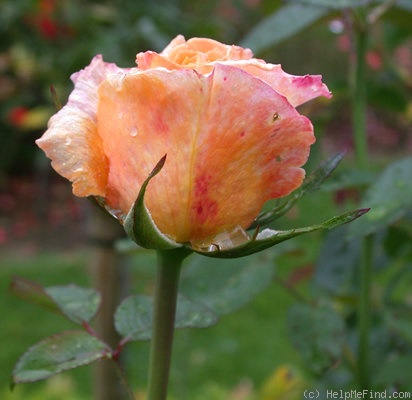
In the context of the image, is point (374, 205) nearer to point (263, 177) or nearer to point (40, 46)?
point (263, 177)

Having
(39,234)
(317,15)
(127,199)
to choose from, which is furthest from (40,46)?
(39,234)

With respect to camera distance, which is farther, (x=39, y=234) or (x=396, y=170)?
(x=39, y=234)

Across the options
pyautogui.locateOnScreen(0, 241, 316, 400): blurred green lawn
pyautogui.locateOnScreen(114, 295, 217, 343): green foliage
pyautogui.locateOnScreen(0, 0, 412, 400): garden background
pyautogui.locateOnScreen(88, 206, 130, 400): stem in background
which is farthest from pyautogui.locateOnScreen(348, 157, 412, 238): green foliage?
pyautogui.locateOnScreen(0, 241, 316, 400): blurred green lawn

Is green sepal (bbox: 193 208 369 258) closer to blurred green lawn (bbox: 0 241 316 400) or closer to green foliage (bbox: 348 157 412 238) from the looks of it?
green foliage (bbox: 348 157 412 238)

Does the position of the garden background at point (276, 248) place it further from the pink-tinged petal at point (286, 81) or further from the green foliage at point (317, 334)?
the pink-tinged petal at point (286, 81)

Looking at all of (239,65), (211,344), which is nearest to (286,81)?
(239,65)

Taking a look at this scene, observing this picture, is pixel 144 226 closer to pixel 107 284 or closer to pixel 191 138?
pixel 191 138
